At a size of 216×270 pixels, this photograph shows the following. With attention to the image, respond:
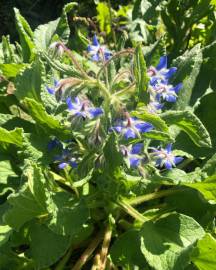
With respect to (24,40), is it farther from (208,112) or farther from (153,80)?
(208,112)

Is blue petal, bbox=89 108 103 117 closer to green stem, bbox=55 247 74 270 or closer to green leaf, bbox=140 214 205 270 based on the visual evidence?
green leaf, bbox=140 214 205 270

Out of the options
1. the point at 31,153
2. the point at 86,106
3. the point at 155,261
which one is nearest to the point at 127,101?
the point at 86,106

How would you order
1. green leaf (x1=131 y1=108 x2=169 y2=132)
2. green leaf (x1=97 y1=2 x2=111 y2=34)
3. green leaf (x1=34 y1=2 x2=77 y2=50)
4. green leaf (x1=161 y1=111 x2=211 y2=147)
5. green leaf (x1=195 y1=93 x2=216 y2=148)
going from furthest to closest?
green leaf (x1=97 y1=2 x2=111 y2=34)
green leaf (x1=34 y1=2 x2=77 y2=50)
green leaf (x1=195 y1=93 x2=216 y2=148)
green leaf (x1=161 y1=111 x2=211 y2=147)
green leaf (x1=131 y1=108 x2=169 y2=132)

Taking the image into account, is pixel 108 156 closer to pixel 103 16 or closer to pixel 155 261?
pixel 155 261

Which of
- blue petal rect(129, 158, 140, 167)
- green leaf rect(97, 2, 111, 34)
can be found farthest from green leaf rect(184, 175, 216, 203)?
green leaf rect(97, 2, 111, 34)

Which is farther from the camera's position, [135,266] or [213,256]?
[135,266]

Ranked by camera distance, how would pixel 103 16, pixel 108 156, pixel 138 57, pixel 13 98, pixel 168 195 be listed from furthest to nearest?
1. pixel 103 16
2. pixel 13 98
3. pixel 168 195
4. pixel 108 156
5. pixel 138 57

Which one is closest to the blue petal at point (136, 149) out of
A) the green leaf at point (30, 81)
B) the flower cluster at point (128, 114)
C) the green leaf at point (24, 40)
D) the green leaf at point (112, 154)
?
the flower cluster at point (128, 114)
